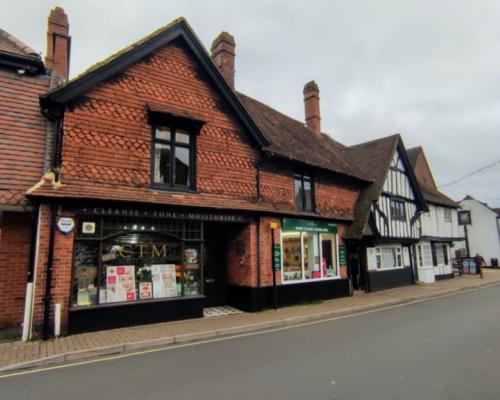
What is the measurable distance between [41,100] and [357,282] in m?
15.0

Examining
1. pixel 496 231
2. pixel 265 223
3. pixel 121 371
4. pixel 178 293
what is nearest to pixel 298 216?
pixel 265 223

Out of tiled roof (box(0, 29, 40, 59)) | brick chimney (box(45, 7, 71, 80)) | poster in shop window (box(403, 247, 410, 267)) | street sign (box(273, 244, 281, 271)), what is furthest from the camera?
poster in shop window (box(403, 247, 410, 267))

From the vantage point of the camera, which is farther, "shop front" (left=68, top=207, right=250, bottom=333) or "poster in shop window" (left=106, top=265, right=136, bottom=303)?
"poster in shop window" (left=106, top=265, right=136, bottom=303)

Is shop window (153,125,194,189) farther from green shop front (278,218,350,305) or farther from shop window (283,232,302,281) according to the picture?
shop window (283,232,302,281)

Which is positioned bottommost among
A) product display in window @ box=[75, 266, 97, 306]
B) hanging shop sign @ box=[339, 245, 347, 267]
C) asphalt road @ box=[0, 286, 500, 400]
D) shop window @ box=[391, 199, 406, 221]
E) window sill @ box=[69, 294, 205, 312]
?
asphalt road @ box=[0, 286, 500, 400]

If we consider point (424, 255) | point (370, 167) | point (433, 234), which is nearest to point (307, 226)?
point (370, 167)

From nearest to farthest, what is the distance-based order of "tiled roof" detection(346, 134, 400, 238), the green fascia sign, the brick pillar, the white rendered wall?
the brick pillar
the green fascia sign
"tiled roof" detection(346, 134, 400, 238)
the white rendered wall

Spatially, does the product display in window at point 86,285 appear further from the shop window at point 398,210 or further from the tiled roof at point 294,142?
the shop window at point 398,210

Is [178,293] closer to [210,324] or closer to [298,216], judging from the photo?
[210,324]

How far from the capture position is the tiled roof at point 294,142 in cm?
1380

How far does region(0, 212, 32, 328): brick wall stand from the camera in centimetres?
830

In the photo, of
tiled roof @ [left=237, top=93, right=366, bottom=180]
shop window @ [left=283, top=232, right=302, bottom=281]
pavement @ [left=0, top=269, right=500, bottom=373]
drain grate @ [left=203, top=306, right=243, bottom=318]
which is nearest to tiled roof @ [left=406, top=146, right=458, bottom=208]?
tiled roof @ [left=237, top=93, right=366, bottom=180]

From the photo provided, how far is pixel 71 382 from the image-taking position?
523 cm

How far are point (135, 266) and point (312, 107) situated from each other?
15.3 metres
